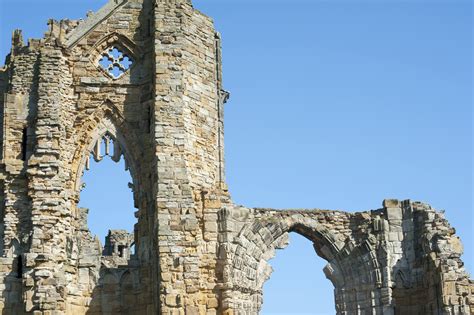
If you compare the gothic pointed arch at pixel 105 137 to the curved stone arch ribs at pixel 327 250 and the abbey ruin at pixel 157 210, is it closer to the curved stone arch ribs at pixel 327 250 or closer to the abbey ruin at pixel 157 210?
the abbey ruin at pixel 157 210

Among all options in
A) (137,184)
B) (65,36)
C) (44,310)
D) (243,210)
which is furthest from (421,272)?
(65,36)

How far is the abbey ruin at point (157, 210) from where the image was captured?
2348 cm

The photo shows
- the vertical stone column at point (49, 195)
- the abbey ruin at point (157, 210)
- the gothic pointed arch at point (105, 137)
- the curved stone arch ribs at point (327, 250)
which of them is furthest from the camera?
the gothic pointed arch at point (105, 137)

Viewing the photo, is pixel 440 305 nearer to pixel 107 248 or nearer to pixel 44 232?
pixel 44 232

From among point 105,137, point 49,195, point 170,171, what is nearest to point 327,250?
point 170,171

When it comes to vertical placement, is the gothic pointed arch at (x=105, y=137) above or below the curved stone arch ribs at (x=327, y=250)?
above

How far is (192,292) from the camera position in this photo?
75.3ft

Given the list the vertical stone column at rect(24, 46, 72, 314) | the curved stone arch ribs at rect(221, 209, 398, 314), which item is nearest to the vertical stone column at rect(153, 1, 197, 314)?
the curved stone arch ribs at rect(221, 209, 398, 314)

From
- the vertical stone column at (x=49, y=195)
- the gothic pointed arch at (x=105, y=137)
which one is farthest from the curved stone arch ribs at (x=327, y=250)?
the vertical stone column at (x=49, y=195)

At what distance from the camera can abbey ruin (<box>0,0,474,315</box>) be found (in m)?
23.5

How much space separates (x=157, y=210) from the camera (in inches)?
935

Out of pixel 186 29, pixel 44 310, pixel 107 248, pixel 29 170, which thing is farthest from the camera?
pixel 107 248

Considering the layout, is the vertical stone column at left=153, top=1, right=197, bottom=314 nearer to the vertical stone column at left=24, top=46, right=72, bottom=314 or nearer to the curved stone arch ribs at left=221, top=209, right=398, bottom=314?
the curved stone arch ribs at left=221, top=209, right=398, bottom=314

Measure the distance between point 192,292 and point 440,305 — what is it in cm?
596
